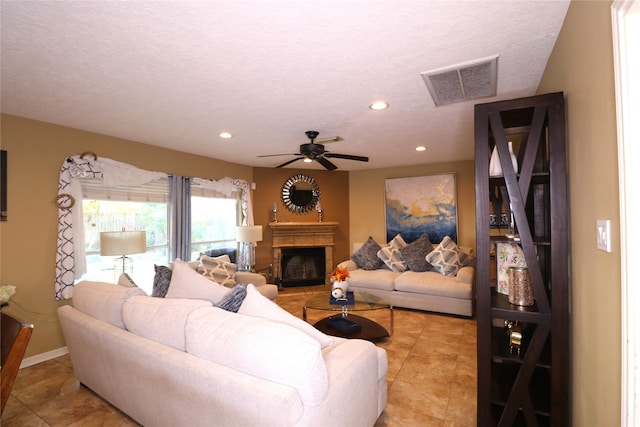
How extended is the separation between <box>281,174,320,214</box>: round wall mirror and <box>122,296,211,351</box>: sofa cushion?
417cm

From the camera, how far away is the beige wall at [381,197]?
5422 millimetres

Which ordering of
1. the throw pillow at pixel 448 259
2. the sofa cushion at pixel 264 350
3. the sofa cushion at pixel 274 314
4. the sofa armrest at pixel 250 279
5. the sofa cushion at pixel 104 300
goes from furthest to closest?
the throw pillow at pixel 448 259 < the sofa armrest at pixel 250 279 < the sofa cushion at pixel 104 300 < the sofa cushion at pixel 274 314 < the sofa cushion at pixel 264 350

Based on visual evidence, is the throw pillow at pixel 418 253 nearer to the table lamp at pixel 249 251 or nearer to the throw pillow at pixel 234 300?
the table lamp at pixel 249 251

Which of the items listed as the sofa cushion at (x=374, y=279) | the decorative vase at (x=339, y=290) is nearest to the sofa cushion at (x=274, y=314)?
the decorative vase at (x=339, y=290)

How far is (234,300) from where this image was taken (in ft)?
6.46

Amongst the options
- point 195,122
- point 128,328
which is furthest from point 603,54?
point 195,122

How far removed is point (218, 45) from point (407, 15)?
108 centimetres

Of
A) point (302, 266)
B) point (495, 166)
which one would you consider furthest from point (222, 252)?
point (495, 166)

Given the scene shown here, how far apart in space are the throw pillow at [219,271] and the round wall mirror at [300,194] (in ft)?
7.75

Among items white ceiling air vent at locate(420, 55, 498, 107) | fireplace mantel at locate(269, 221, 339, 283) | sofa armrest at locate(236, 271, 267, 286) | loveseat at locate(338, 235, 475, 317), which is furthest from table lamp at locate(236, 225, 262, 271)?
white ceiling air vent at locate(420, 55, 498, 107)

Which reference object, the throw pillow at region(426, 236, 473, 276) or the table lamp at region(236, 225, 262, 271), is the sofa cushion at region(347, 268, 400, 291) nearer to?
the throw pillow at region(426, 236, 473, 276)

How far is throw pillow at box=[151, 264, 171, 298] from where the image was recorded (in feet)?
9.31

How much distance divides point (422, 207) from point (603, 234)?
4.62m

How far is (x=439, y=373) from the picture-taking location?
2689 millimetres
